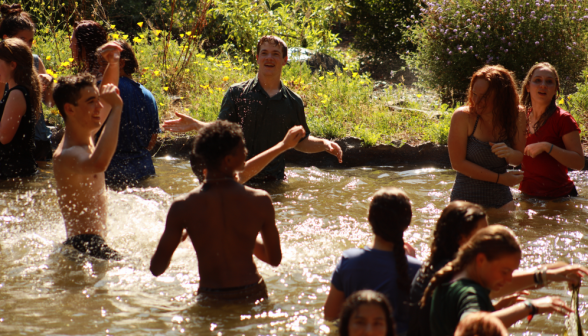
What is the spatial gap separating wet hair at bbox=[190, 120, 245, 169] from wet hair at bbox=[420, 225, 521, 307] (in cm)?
129

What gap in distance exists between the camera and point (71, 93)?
3652 millimetres

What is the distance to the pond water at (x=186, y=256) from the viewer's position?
3.29 metres

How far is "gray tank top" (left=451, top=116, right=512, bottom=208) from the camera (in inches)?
176

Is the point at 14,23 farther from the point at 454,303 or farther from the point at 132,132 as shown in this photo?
the point at 454,303

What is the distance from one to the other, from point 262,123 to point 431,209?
1.94 m

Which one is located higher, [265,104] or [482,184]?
[265,104]

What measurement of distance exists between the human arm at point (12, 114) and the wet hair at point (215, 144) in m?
3.01

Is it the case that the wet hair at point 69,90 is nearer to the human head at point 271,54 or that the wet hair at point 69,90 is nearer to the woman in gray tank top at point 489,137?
the human head at point 271,54

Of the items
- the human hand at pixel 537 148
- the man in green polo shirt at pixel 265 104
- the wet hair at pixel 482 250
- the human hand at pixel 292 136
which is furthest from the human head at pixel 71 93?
the human hand at pixel 537 148

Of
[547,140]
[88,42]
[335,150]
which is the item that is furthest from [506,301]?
[88,42]

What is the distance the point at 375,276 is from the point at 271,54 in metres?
3.28

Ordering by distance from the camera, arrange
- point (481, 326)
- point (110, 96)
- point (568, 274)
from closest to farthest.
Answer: point (481, 326) → point (568, 274) → point (110, 96)

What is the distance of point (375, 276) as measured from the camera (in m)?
2.77

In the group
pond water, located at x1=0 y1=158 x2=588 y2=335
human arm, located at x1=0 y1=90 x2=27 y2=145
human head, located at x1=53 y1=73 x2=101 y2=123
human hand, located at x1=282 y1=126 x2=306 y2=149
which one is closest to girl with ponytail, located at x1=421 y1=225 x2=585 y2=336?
pond water, located at x1=0 y1=158 x2=588 y2=335
